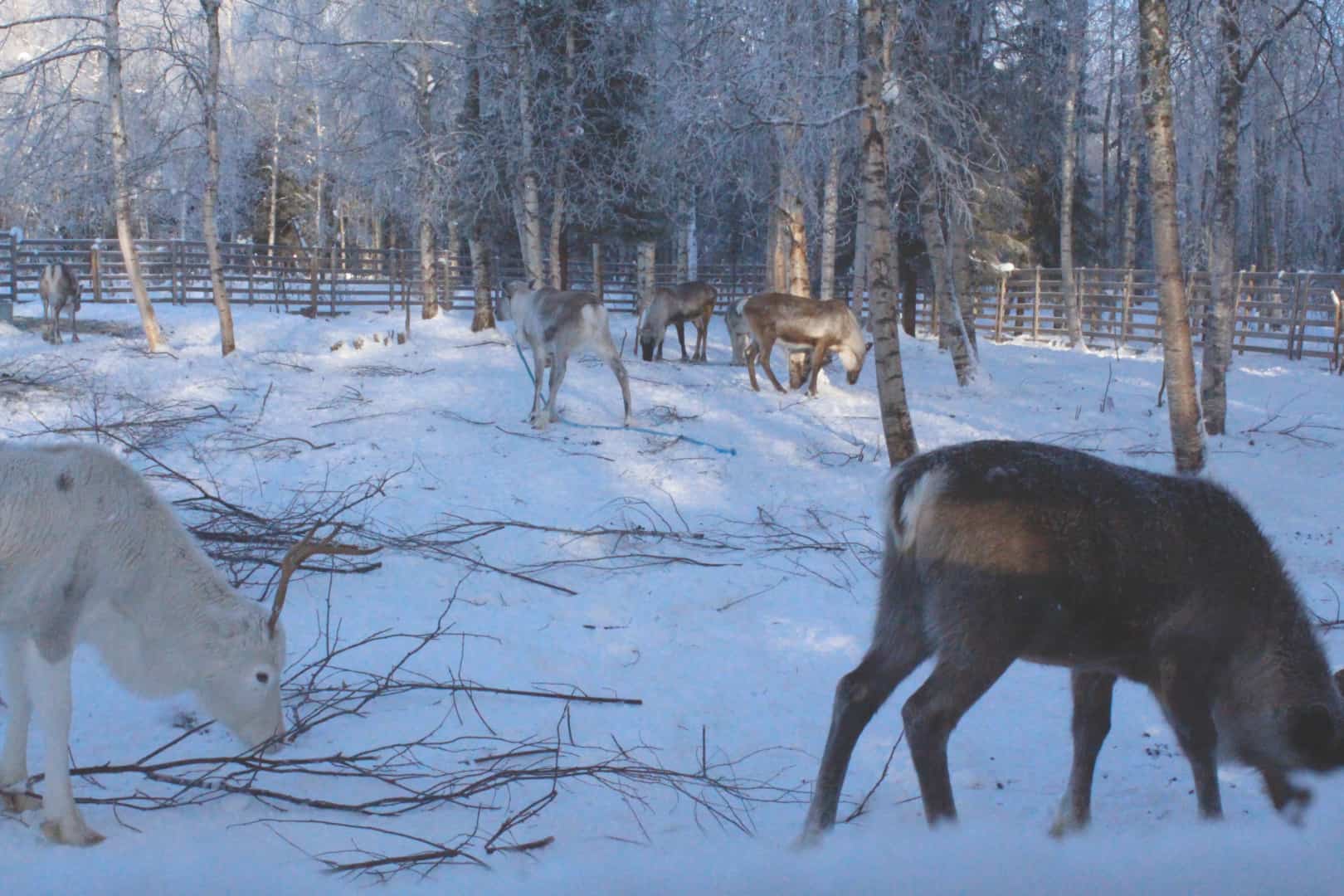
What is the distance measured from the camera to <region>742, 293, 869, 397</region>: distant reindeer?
55.2 ft

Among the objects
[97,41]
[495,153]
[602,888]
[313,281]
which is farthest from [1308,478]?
[313,281]

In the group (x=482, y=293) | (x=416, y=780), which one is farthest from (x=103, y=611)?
(x=482, y=293)

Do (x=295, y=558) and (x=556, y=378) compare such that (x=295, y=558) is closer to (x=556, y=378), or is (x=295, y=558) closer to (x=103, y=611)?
(x=103, y=611)

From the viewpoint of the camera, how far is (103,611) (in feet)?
14.2

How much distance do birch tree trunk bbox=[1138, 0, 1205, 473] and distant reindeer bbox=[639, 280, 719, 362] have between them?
1175 cm

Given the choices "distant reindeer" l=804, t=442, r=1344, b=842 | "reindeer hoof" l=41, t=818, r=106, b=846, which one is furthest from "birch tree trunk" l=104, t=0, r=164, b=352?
"distant reindeer" l=804, t=442, r=1344, b=842

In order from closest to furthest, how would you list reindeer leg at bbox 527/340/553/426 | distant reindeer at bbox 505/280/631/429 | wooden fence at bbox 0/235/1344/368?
reindeer leg at bbox 527/340/553/426 < distant reindeer at bbox 505/280/631/429 < wooden fence at bbox 0/235/1344/368

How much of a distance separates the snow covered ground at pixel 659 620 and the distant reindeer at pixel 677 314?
3023 millimetres

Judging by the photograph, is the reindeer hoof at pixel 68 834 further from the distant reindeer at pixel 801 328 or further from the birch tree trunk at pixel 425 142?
the birch tree trunk at pixel 425 142

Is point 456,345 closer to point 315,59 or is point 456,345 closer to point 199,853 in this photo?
point 315,59

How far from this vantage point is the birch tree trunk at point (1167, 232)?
9.48 meters

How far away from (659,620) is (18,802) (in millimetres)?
3945

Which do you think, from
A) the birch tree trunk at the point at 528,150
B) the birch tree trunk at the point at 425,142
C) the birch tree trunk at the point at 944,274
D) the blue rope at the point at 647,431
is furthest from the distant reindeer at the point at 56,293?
the birch tree trunk at the point at 944,274

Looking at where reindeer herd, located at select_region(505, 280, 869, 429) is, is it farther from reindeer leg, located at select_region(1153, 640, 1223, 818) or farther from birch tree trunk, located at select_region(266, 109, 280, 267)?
birch tree trunk, located at select_region(266, 109, 280, 267)
